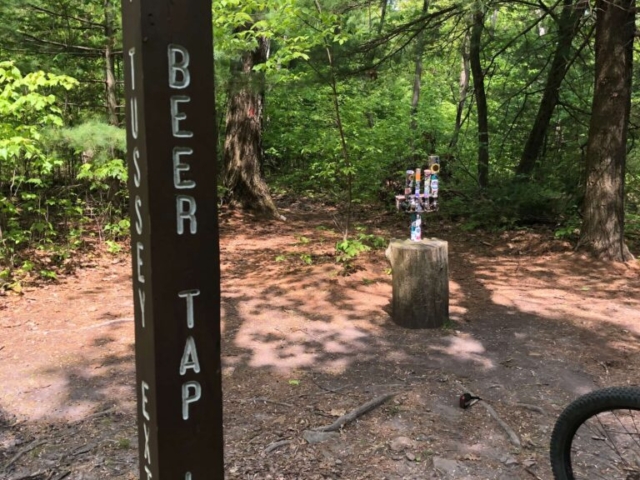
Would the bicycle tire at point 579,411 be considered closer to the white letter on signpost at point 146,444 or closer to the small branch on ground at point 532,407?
the small branch on ground at point 532,407

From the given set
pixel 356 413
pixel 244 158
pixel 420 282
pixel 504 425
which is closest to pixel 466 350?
pixel 420 282

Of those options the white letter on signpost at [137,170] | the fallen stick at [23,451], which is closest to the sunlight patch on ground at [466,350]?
the fallen stick at [23,451]

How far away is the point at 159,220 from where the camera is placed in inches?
55.1

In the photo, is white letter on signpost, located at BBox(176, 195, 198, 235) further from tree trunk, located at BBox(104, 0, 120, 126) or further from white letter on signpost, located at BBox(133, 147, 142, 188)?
tree trunk, located at BBox(104, 0, 120, 126)

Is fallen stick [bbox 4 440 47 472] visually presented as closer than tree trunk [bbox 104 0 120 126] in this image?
Yes

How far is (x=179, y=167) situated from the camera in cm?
142

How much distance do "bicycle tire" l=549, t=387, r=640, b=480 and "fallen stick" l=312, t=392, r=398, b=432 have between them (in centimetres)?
121

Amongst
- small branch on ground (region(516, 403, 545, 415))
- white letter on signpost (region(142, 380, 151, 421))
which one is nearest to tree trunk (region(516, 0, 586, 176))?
small branch on ground (region(516, 403, 545, 415))

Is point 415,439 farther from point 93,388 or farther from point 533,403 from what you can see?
point 93,388

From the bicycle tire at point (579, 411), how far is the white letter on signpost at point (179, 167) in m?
1.89

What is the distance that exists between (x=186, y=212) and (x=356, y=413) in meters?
2.29

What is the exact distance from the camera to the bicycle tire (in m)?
2.15

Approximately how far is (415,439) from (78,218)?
7049mm

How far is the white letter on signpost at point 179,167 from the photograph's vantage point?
141 centimetres
